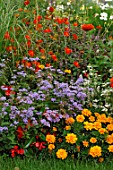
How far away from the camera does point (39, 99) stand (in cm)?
463

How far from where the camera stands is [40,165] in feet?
13.8

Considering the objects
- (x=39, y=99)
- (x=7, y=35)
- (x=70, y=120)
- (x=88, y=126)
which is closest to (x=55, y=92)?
(x=39, y=99)

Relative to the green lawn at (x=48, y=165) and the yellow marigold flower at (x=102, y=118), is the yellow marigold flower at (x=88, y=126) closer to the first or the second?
the yellow marigold flower at (x=102, y=118)

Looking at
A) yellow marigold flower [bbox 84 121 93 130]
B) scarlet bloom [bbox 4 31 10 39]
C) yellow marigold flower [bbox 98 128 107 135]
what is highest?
scarlet bloom [bbox 4 31 10 39]

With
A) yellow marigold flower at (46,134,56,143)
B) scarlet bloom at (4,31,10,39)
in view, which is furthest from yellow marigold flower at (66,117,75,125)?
scarlet bloom at (4,31,10,39)

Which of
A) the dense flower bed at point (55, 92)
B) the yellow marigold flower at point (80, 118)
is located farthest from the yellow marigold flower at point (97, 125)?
the yellow marigold flower at point (80, 118)

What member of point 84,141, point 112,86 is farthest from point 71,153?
point 112,86

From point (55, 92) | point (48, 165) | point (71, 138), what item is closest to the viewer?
point (48, 165)

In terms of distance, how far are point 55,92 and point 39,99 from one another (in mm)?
190

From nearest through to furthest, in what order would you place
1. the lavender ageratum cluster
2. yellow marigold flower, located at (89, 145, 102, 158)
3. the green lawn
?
the green lawn, yellow marigold flower, located at (89, 145, 102, 158), the lavender ageratum cluster

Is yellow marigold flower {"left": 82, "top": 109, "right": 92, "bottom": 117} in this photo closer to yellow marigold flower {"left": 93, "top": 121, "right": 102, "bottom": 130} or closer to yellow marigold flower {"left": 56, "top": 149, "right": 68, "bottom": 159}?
yellow marigold flower {"left": 93, "top": 121, "right": 102, "bottom": 130}

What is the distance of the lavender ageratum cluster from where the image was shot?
14.5 ft

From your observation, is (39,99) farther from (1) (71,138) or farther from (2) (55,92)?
(1) (71,138)

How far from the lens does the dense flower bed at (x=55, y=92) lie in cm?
439
